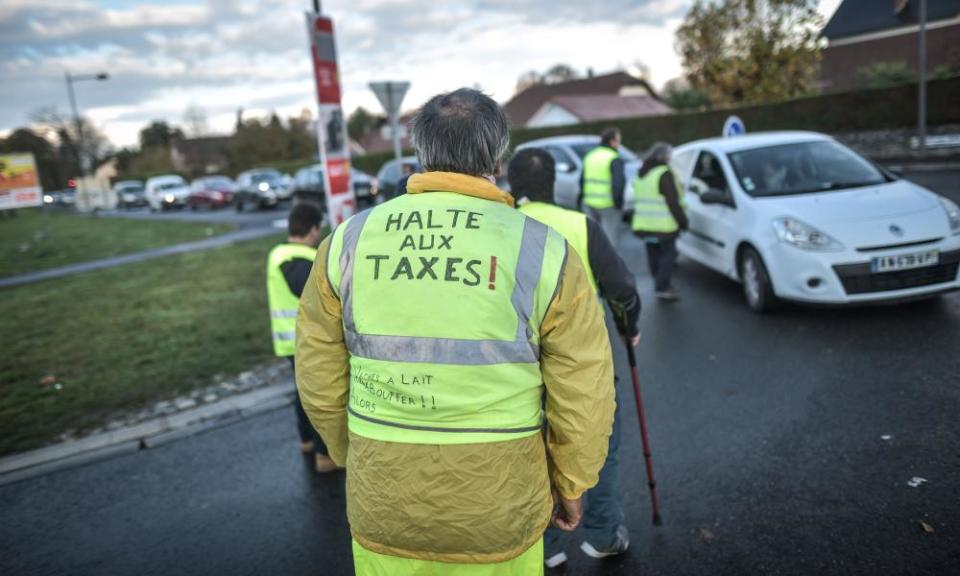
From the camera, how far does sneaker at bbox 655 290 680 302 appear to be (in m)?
7.74

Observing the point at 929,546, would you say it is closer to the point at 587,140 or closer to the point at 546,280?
the point at 546,280

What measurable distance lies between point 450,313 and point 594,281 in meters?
1.43

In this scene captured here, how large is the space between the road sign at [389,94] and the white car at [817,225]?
16.1 feet

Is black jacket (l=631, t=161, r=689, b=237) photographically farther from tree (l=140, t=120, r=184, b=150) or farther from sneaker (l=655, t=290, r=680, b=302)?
tree (l=140, t=120, r=184, b=150)

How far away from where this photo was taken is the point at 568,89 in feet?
216

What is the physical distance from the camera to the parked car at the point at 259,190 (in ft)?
98.3

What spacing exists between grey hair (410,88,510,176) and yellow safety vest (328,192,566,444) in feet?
0.37

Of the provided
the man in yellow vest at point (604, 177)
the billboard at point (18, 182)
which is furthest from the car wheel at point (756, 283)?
the billboard at point (18, 182)

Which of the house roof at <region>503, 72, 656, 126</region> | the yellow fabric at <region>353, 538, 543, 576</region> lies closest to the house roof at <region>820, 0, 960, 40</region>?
the house roof at <region>503, 72, 656, 126</region>

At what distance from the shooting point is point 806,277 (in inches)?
238

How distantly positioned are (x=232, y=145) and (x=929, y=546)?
6456cm

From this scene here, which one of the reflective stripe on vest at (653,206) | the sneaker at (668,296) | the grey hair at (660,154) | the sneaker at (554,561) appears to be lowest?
the sneaker at (554,561)

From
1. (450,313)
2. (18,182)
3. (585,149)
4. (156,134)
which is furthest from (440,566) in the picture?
(156,134)

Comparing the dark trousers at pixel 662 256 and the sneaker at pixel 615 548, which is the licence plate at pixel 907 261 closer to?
the dark trousers at pixel 662 256
